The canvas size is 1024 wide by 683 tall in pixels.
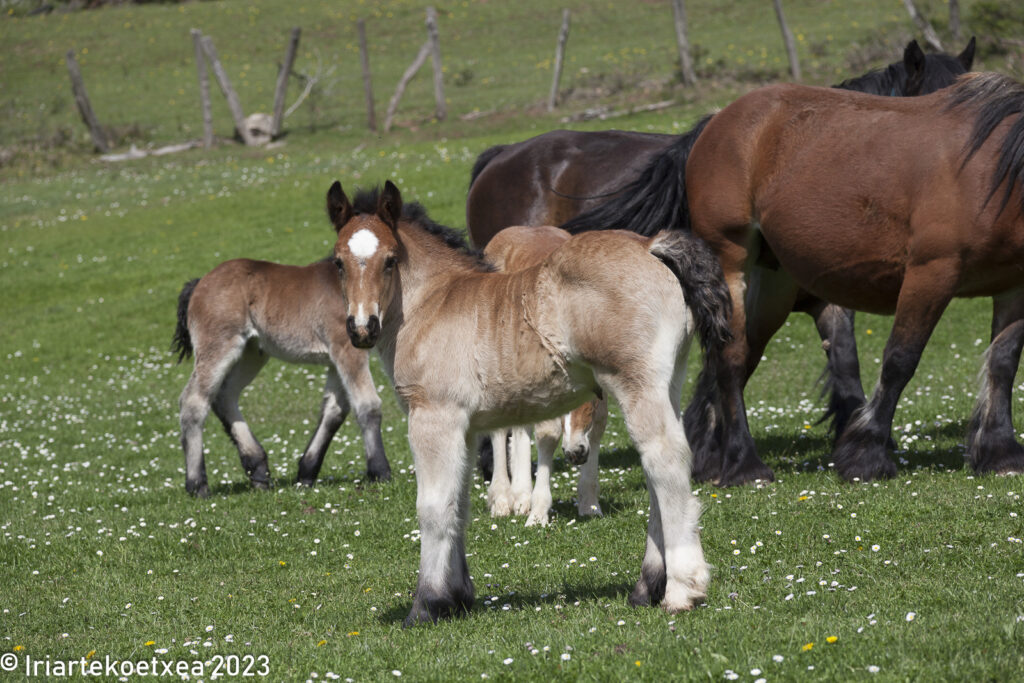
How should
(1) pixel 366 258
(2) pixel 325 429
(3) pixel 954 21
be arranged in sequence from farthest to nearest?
(3) pixel 954 21 < (2) pixel 325 429 < (1) pixel 366 258

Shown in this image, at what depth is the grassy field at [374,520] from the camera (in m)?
5.07

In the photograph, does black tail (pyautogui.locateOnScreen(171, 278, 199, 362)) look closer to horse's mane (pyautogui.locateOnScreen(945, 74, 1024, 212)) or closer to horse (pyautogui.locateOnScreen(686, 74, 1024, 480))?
horse (pyautogui.locateOnScreen(686, 74, 1024, 480))

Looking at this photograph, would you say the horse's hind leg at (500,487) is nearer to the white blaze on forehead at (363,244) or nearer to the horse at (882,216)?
the horse at (882,216)

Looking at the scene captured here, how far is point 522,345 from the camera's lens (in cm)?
570

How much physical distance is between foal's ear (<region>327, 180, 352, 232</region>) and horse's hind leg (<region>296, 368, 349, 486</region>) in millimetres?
4828

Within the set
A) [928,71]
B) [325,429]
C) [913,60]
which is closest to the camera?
[913,60]

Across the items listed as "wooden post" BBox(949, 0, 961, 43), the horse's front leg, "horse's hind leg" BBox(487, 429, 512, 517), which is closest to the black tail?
"horse's hind leg" BBox(487, 429, 512, 517)

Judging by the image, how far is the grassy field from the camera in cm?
507

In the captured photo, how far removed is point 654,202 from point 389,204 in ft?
12.9

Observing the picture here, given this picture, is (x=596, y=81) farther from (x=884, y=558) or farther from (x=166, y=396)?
(x=884, y=558)

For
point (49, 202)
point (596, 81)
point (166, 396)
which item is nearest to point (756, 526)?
point (166, 396)

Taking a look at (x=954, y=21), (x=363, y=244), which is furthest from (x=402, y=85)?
(x=363, y=244)

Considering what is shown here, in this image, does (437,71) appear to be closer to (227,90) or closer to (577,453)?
(227,90)

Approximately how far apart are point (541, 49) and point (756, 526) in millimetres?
41426
